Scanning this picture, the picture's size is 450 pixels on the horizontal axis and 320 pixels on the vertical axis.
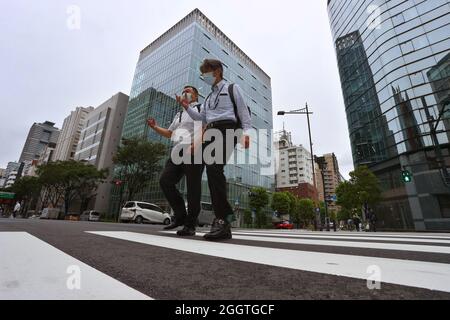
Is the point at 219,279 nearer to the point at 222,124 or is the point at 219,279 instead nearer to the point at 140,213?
the point at 222,124

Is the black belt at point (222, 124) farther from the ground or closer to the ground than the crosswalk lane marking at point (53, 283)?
farther from the ground

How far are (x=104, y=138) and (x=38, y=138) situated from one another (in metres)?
141

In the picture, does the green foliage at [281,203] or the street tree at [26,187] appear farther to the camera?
the green foliage at [281,203]

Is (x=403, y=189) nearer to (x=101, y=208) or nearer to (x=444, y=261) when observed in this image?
(x=444, y=261)

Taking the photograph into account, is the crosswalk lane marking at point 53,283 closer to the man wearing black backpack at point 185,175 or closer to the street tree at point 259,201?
the man wearing black backpack at point 185,175

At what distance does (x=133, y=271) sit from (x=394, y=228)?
2777cm

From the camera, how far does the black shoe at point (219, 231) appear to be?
2.37 m

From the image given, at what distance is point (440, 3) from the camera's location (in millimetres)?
23047

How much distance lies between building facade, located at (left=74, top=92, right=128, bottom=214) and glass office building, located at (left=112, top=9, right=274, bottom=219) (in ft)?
11.7

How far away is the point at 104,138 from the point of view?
50.9 m

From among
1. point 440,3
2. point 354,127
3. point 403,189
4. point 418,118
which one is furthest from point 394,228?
point 440,3

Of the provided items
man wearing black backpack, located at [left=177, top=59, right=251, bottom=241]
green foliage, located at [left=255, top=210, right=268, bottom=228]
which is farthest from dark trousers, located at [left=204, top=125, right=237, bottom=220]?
green foliage, located at [left=255, top=210, right=268, bottom=228]

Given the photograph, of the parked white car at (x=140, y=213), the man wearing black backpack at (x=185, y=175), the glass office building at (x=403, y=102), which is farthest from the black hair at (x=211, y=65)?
the glass office building at (x=403, y=102)

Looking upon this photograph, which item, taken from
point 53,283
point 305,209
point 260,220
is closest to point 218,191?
point 53,283
